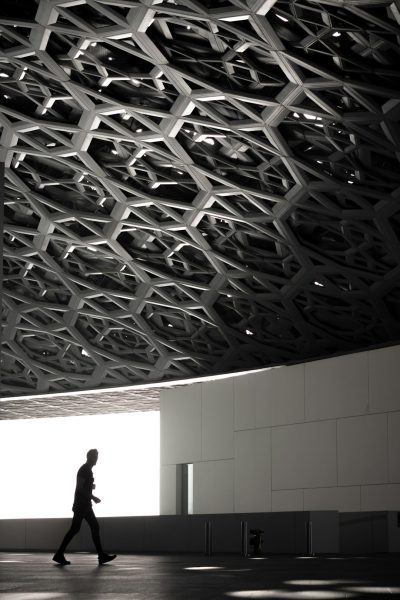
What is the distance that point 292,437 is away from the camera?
1310 inches

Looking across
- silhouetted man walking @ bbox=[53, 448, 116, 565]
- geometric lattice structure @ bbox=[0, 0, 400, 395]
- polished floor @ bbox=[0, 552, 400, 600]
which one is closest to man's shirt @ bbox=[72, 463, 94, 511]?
silhouetted man walking @ bbox=[53, 448, 116, 565]

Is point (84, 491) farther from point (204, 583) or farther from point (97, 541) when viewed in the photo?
point (204, 583)

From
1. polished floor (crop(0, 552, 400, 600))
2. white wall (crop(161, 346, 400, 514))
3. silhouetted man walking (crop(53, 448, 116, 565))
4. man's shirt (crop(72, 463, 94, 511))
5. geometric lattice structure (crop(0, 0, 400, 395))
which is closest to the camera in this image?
polished floor (crop(0, 552, 400, 600))

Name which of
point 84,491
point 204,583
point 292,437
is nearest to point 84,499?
point 84,491

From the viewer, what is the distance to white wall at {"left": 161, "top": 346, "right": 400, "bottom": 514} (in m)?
29.8

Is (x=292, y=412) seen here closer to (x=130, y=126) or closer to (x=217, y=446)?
(x=217, y=446)

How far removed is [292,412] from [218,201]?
8.54 meters

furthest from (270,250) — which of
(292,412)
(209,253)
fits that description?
(292,412)

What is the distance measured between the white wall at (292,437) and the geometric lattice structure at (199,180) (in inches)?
139

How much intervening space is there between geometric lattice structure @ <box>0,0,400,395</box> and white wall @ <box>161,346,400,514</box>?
11.6ft

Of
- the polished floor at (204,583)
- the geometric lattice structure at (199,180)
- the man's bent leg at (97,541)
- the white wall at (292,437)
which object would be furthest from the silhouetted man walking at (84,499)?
the white wall at (292,437)

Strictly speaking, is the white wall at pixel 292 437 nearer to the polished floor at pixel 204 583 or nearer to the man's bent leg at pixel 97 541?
the man's bent leg at pixel 97 541

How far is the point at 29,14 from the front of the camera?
2336cm

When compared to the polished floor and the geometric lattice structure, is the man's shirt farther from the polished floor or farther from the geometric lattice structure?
the geometric lattice structure
